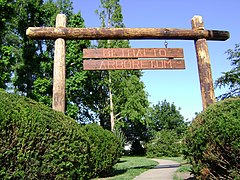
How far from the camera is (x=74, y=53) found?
2591 centimetres

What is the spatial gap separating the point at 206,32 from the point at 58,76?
16.6 feet

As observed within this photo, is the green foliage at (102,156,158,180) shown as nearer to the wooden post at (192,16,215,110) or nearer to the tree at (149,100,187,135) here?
the wooden post at (192,16,215,110)

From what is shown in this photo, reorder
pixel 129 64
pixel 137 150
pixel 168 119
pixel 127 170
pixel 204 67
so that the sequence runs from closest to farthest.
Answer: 1. pixel 129 64
2. pixel 204 67
3. pixel 127 170
4. pixel 137 150
5. pixel 168 119

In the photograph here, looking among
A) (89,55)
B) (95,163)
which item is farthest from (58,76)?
(95,163)

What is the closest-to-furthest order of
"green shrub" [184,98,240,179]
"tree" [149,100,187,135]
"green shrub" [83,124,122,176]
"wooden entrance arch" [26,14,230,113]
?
"green shrub" [184,98,240,179] < "wooden entrance arch" [26,14,230,113] < "green shrub" [83,124,122,176] < "tree" [149,100,187,135]

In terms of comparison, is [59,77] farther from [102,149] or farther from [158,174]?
[158,174]

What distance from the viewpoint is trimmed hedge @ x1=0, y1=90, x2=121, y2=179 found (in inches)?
157

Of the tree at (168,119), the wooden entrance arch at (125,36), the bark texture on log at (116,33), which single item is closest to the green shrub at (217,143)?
the wooden entrance arch at (125,36)

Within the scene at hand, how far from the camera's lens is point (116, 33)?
841 centimetres

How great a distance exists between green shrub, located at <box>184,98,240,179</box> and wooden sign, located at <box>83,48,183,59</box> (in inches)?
131

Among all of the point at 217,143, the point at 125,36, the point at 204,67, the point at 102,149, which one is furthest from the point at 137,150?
the point at 217,143

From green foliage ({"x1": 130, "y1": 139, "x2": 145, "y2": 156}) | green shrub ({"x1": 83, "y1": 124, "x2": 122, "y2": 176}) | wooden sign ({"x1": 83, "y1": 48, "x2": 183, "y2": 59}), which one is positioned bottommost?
green foliage ({"x1": 130, "y1": 139, "x2": 145, "y2": 156})

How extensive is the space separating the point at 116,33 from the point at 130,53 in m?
0.79

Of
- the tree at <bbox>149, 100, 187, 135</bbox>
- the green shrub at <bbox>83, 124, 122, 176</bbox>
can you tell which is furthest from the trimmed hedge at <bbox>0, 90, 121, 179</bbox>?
the tree at <bbox>149, 100, 187, 135</bbox>
